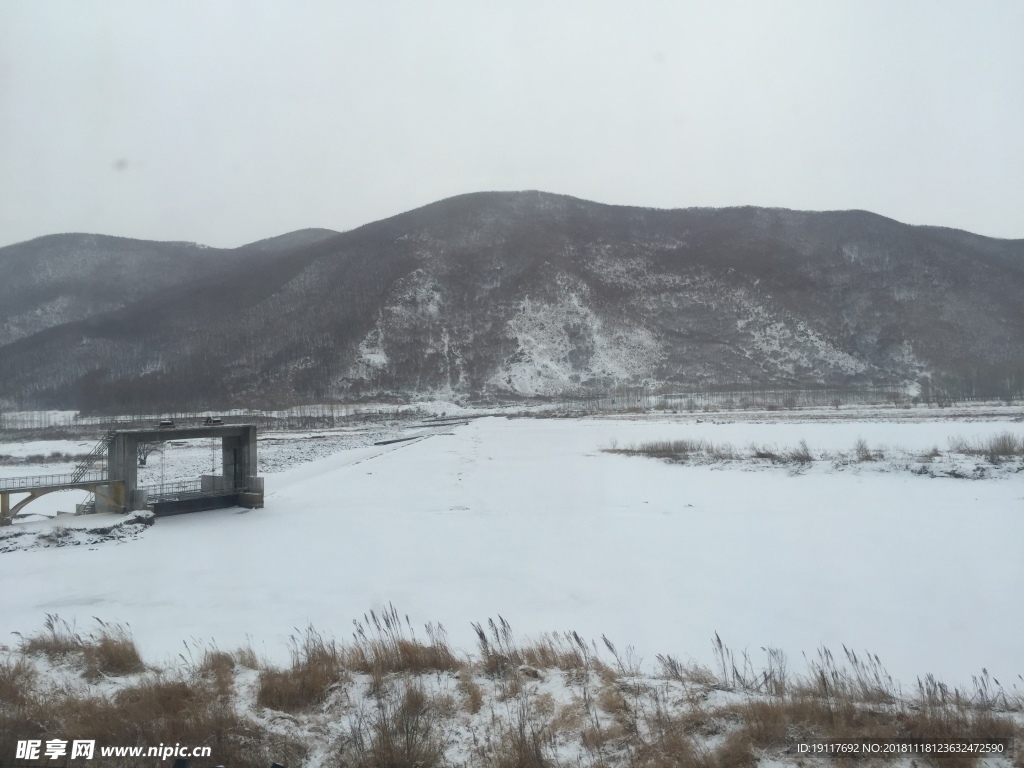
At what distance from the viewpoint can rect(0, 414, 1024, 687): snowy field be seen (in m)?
10.7

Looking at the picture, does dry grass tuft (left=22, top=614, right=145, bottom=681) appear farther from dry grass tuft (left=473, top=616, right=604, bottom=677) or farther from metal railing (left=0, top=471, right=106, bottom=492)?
metal railing (left=0, top=471, right=106, bottom=492)

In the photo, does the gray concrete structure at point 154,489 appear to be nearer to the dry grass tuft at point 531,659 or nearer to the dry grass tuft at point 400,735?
the dry grass tuft at point 531,659

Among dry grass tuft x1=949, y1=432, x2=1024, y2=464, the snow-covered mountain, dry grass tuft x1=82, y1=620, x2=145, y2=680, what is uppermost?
the snow-covered mountain

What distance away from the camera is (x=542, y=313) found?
136 m

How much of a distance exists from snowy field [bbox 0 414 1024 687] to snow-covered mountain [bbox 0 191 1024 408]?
90953mm

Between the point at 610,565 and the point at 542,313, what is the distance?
123 m

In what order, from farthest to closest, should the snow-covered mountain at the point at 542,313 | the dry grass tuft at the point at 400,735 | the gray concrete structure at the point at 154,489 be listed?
the snow-covered mountain at the point at 542,313, the gray concrete structure at the point at 154,489, the dry grass tuft at the point at 400,735

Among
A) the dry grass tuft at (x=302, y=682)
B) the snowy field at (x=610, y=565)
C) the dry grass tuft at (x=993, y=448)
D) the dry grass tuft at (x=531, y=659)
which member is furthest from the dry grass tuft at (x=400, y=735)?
the dry grass tuft at (x=993, y=448)

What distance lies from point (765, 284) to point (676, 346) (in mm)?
34211

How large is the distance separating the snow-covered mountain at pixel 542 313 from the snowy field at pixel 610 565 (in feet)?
298

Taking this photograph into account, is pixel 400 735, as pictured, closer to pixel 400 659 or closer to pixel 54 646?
pixel 400 659

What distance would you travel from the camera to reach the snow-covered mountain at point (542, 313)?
124688mm

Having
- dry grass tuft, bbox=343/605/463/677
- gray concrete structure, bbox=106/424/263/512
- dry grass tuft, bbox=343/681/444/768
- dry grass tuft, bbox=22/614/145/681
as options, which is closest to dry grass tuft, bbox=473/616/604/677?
dry grass tuft, bbox=343/605/463/677

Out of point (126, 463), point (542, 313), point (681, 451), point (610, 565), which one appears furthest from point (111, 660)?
point (542, 313)
